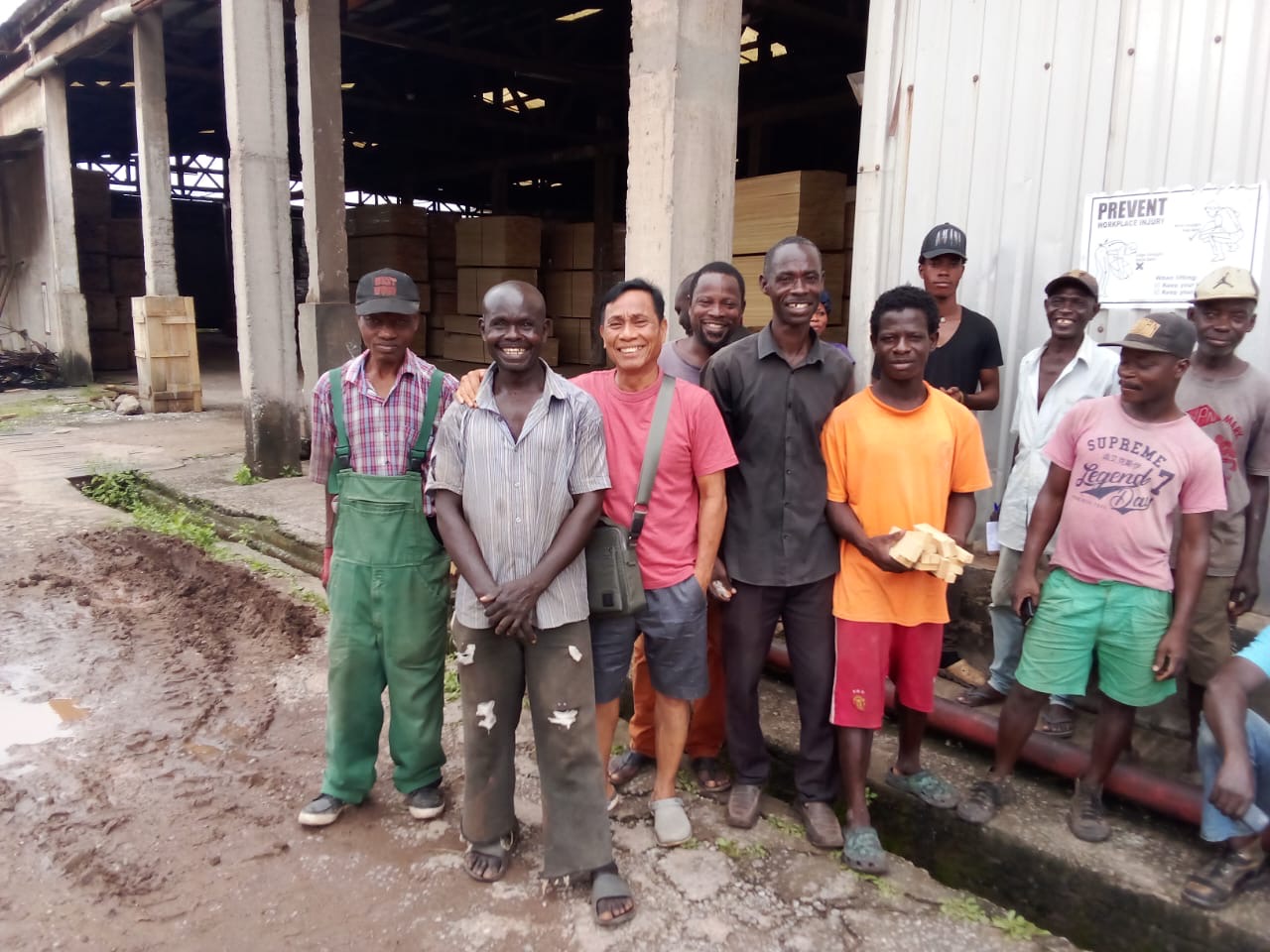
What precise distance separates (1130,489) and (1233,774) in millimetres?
821

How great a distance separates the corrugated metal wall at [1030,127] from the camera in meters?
3.26

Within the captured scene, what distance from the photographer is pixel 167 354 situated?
38.9ft

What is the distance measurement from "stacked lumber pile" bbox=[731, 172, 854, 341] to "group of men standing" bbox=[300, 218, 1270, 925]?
343 cm

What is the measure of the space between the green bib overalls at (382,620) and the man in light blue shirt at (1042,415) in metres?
Answer: 2.06

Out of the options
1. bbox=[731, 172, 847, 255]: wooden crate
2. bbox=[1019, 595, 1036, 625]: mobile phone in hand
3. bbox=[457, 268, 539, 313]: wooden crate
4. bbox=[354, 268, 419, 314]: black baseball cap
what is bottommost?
bbox=[1019, 595, 1036, 625]: mobile phone in hand

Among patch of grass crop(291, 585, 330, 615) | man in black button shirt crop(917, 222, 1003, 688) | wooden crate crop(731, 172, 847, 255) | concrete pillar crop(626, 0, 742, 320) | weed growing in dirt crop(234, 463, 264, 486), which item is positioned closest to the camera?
man in black button shirt crop(917, 222, 1003, 688)

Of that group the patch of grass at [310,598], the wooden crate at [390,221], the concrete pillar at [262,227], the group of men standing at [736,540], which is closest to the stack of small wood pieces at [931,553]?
the group of men standing at [736,540]

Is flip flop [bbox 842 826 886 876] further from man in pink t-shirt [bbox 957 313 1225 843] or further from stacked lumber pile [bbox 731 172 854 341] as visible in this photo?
stacked lumber pile [bbox 731 172 854 341]

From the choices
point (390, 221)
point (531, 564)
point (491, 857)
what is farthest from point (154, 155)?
point (491, 857)

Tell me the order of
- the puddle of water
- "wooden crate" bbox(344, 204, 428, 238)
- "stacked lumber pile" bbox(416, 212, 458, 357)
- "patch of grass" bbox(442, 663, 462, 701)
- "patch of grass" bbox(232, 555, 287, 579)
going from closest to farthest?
the puddle of water, "patch of grass" bbox(442, 663, 462, 701), "patch of grass" bbox(232, 555, 287, 579), "wooden crate" bbox(344, 204, 428, 238), "stacked lumber pile" bbox(416, 212, 458, 357)

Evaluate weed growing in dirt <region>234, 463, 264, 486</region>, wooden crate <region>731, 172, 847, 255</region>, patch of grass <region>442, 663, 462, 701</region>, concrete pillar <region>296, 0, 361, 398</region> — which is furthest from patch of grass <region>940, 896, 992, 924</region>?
weed growing in dirt <region>234, 463, 264, 486</region>

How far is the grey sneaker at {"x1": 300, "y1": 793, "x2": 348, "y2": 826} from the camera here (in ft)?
9.86

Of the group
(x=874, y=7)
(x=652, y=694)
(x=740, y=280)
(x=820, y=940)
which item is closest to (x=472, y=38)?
(x=874, y=7)

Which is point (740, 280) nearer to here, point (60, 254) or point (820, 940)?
point (820, 940)
